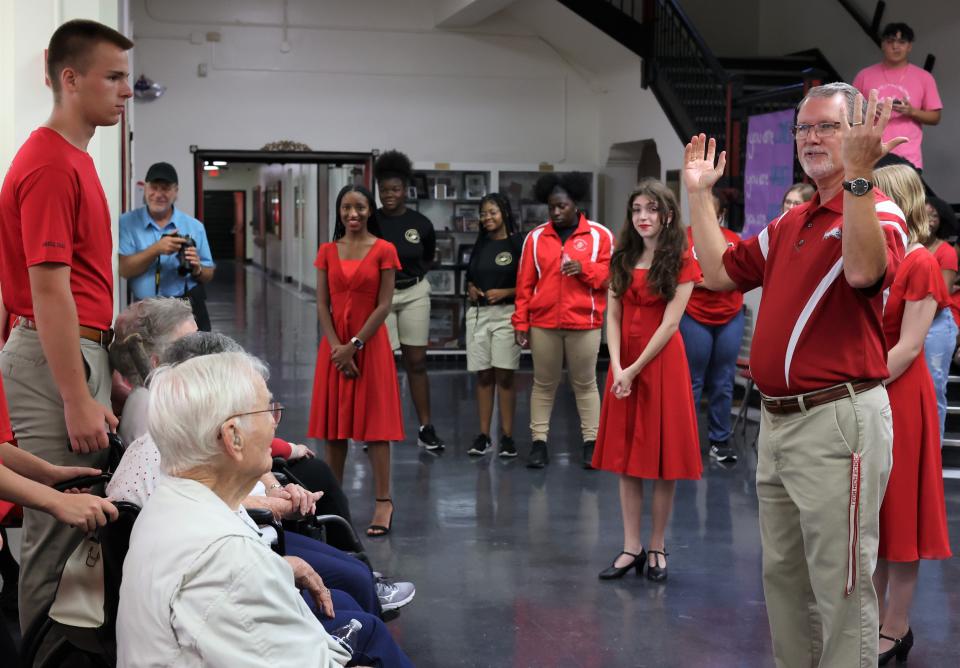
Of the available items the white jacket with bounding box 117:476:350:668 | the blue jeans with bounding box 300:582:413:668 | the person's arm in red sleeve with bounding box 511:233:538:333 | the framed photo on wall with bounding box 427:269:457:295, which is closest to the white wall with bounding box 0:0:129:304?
the blue jeans with bounding box 300:582:413:668

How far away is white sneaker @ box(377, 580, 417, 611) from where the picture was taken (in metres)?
3.85

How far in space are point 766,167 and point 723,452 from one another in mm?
2618

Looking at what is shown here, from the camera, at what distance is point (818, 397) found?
2.79 m

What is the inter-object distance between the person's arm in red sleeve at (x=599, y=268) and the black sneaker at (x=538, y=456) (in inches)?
39.6

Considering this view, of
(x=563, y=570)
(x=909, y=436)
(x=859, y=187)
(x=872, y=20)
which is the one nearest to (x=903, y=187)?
(x=909, y=436)

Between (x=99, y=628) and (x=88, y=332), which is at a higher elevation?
(x=88, y=332)

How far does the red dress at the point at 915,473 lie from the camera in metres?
3.51

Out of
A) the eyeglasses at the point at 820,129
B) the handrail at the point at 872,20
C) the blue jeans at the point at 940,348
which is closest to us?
the eyeglasses at the point at 820,129

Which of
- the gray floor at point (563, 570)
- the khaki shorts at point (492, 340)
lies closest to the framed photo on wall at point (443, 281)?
the gray floor at point (563, 570)

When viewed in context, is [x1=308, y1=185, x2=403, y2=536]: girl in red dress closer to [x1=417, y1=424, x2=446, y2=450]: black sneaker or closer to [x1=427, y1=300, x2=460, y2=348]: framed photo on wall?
[x1=417, y1=424, x2=446, y2=450]: black sneaker

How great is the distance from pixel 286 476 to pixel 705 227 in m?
1.59

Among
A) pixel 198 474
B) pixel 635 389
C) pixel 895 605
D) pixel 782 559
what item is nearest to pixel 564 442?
pixel 635 389

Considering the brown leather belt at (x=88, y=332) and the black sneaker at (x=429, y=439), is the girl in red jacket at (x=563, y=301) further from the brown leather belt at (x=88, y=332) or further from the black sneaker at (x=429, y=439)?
the brown leather belt at (x=88, y=332)

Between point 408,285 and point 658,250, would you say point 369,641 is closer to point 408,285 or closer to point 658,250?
point 658,250
